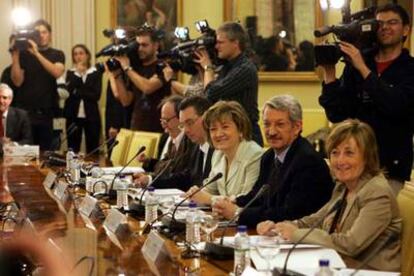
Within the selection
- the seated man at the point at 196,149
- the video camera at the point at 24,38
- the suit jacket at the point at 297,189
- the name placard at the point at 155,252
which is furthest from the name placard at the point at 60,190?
the video camera at the point at 24,38

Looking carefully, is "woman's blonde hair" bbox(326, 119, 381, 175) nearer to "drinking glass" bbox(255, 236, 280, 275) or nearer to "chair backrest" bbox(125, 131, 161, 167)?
"drinking glass" bbox(255, 236, 280, 275)

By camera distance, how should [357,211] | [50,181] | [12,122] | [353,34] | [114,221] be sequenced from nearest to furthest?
[357,211] → [114,221] → [353,34] → [50,181] → [12,122]

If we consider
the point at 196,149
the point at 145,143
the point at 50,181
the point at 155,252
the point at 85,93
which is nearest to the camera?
the point at 155,252

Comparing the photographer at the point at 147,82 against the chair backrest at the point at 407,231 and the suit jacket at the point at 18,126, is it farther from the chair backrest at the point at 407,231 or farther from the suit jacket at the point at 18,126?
the chair backrest at the point at 407,231

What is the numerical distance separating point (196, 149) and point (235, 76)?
1.49 ft

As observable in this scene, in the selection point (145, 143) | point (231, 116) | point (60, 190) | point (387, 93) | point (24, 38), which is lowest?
point (60, 190)

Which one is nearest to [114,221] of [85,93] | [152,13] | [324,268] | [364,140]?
[364,140]

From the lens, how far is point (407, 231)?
247 centimetres

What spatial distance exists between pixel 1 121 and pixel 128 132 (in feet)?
4.31

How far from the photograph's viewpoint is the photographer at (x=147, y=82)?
5754mm

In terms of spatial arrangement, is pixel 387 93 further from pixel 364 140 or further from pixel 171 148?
pixel 171 148

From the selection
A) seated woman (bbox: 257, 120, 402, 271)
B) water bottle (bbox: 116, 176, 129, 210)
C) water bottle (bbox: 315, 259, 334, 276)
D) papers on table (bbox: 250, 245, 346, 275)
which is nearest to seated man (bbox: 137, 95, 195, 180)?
water bottle (bbox: 116, 176, 129, 210)

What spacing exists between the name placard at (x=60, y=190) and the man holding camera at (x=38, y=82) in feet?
10.3

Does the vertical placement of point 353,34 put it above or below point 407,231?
above
